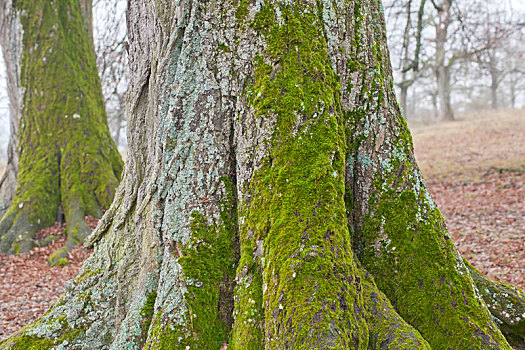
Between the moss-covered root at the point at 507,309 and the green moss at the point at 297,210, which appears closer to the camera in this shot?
the green moss at the point at 297,210

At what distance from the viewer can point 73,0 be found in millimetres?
8109

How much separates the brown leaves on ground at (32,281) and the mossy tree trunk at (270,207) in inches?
76.2

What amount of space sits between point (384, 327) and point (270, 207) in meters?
0.95

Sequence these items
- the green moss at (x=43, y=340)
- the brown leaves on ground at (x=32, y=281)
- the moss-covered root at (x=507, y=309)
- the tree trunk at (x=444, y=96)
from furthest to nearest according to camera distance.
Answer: the tree trunk at (x=444, y=96)
the brown leaves on ground at (x=32, y=281)
the moss-covered root at (x=507, y=309)
the green moss at (x=43, y=340)

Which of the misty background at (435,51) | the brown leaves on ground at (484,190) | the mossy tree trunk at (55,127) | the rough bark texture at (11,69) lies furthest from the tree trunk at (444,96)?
the rough bark texture at (11,69)

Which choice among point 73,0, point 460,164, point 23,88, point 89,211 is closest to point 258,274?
point 89,211

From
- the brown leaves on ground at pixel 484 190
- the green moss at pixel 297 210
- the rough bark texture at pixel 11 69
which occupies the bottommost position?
the brown leaves on ground at pixel 484 190

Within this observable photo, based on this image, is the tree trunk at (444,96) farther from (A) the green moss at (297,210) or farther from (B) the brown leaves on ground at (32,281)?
(A) the green moss at (297,210)

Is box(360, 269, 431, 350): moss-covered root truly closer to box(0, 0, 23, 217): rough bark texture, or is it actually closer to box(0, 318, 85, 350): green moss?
box(0, 318, 85, 350): green moss

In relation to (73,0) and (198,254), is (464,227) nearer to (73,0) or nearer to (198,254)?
(198,254)


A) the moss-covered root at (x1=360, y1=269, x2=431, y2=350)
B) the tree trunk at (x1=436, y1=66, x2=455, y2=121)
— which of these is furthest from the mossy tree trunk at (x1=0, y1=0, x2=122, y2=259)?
the tree trunk at (x1=436, y1=66, x2=455, y2=121)

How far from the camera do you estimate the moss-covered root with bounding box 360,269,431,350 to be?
89.0 inches

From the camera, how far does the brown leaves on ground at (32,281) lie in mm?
4789

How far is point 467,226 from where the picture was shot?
790 centimetres
